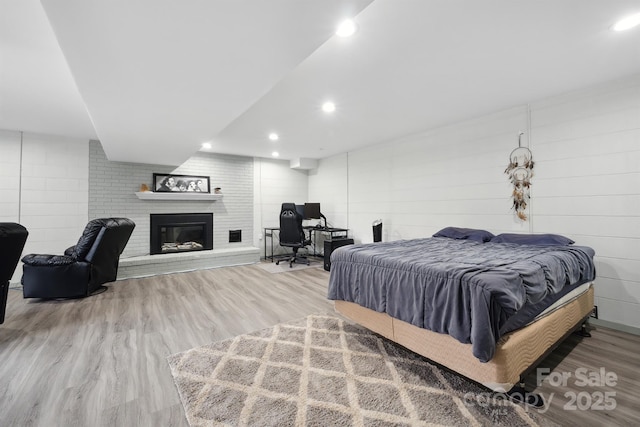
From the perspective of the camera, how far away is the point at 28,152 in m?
4.31

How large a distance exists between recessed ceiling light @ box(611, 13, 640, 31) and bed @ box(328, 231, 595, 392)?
1717 mm

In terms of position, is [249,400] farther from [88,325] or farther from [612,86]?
[612,86]

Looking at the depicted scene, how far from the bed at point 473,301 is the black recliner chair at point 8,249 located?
9.49 ft

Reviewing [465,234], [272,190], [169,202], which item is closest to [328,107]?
[465,234]

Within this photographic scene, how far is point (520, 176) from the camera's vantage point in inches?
132

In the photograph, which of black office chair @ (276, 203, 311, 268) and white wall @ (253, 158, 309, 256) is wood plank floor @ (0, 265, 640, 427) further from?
white wall @ (253, 158, 309, 256)

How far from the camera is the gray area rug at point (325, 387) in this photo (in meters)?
1.51

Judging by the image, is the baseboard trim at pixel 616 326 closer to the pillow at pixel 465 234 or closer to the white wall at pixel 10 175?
the pillow at pixel 465 234

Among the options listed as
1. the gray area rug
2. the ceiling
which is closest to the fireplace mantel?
the ceiling

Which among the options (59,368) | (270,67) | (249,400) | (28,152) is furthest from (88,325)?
(28,152)

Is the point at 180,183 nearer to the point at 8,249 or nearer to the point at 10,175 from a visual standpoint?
the point at 10,175

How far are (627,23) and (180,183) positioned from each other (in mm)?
6349

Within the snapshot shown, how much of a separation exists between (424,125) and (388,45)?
232 centimetres

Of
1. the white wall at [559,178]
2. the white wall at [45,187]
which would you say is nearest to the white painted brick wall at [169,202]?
the white wall at [45,187]
